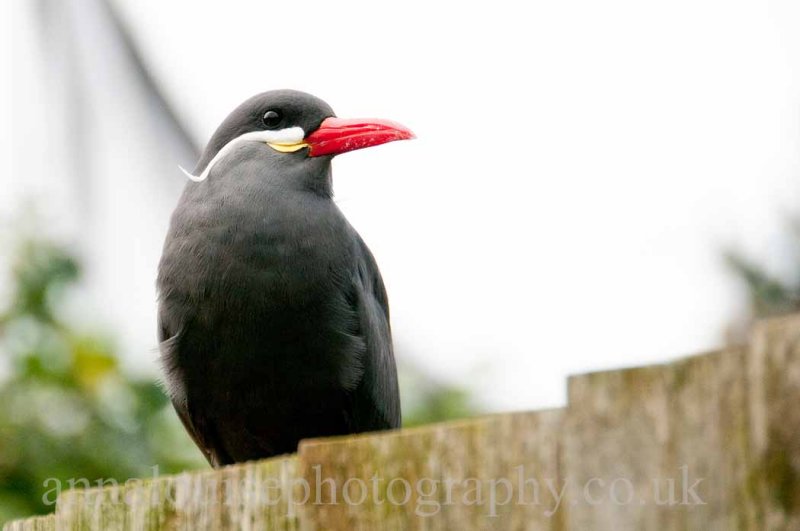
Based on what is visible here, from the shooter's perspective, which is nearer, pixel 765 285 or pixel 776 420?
pixel 776 420

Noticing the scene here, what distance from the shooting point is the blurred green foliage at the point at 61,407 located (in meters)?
5.51

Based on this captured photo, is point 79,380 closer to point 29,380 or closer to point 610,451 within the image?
point 29,380

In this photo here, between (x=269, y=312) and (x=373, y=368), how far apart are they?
545 millimetres

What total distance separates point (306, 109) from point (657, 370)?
3.56 meters

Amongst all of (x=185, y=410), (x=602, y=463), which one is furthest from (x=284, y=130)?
(x=602, y=463)

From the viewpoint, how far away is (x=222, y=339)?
427cm

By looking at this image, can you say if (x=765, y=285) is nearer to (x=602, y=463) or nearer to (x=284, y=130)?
(x=284, y=130)

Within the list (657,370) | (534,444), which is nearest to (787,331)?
(657,370)

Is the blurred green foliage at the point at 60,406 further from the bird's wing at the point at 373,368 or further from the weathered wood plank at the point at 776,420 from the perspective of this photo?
the weathered wood plank at the point at 776,420

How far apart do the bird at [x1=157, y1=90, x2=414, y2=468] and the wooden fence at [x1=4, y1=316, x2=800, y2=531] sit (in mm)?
2005

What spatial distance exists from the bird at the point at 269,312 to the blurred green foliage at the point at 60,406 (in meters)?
1.05

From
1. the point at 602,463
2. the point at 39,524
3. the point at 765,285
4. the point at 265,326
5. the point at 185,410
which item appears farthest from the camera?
the point at 185,410

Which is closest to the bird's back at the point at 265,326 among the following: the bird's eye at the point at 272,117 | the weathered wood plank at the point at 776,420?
the bird's eye at the point at 272,117

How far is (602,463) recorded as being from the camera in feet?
5.43
